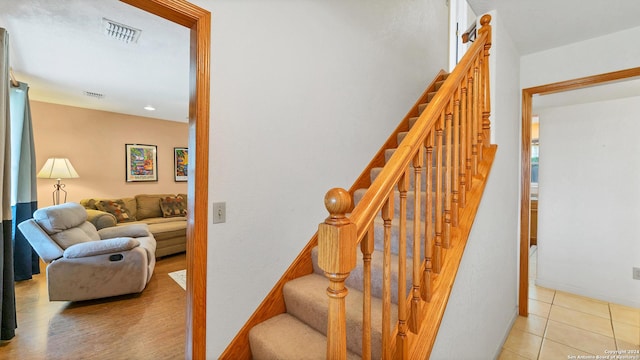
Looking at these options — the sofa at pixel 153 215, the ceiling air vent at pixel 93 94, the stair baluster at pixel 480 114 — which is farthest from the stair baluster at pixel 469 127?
the ceiling air vent at pixel 93 94

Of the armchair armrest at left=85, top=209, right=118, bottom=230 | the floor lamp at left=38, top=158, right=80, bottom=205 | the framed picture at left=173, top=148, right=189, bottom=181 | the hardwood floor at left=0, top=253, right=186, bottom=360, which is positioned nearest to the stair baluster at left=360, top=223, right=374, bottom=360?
the hardwood floor at left=0, top=253, right=186, bottom=360

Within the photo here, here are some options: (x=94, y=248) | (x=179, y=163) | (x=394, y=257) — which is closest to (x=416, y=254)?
(x=394, y=257)

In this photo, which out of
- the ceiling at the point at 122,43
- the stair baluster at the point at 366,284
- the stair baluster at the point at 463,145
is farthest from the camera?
the ceiling at the point at 122,43

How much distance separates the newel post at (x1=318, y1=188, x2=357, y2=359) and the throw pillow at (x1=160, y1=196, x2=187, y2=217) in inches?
197

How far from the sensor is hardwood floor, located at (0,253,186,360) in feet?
6.41

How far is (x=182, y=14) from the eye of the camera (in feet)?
4.28

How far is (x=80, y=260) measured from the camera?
2559mm

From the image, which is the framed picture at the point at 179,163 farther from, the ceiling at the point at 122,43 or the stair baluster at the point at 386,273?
the stair baluster at the point at 386,273

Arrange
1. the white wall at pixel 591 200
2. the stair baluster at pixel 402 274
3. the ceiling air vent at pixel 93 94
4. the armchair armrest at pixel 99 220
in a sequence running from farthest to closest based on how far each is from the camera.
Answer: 1. the ceiling air vent at pixel 93 94
2. the armchair armrest at pixel 99 220
3. the white wall at pixel 591 200
4. the stair baluster at pixel 402 274

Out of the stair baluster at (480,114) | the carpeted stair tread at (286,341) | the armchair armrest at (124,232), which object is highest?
the stair baluster at (480,114)

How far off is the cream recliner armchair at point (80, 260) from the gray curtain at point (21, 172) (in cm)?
63

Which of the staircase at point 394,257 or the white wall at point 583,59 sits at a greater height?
the white wall at point 583,59

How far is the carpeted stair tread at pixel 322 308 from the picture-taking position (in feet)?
4.02

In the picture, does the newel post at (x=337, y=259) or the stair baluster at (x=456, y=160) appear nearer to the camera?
the newel post at (x=337, y=259)
